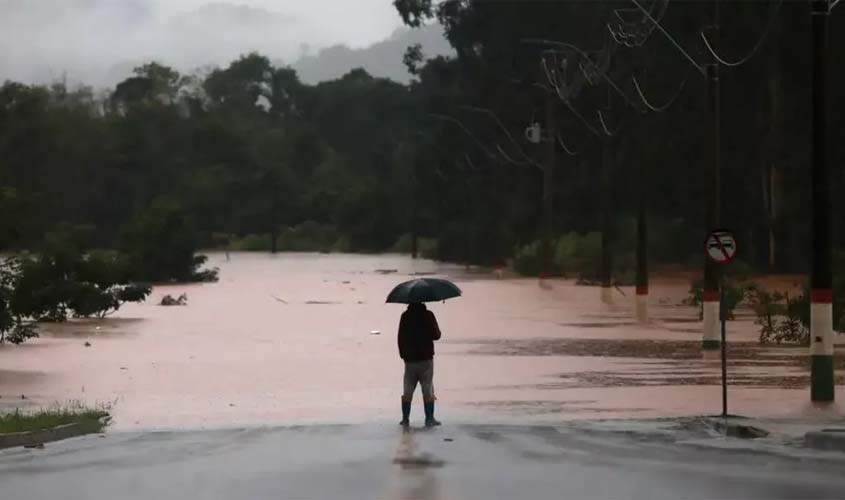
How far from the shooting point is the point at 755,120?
80.0 metres

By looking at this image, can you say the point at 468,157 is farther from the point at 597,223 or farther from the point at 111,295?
the point at 111,295

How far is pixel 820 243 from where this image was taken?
73.8 feet

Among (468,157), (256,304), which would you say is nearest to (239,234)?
(468,157)

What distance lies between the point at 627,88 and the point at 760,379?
170 ft

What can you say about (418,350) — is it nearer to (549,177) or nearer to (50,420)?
(50,420)

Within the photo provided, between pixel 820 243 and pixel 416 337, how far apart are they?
18.0ft

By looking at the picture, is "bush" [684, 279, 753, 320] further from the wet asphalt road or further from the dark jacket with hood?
the wet asphalt road

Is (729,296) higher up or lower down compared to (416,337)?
lower down

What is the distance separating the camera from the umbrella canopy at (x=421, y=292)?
68.8 feet

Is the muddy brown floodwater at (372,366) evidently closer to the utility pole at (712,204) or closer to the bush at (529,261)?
the utility pole at (712,204)

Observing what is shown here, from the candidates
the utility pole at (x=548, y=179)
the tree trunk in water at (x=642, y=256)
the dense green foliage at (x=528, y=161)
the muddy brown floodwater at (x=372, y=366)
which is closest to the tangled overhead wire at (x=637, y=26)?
the dense green foliage at (x=528, y=161)

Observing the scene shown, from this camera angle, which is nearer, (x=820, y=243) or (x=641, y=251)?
(x=820, y=243)

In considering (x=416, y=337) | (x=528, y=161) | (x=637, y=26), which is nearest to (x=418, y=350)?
(x=416, y=337)

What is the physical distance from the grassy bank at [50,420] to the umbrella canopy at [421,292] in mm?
3774
